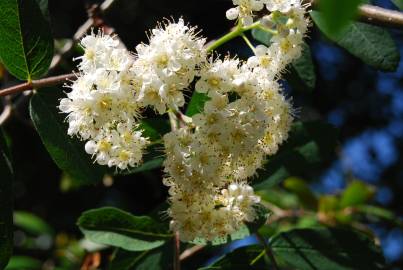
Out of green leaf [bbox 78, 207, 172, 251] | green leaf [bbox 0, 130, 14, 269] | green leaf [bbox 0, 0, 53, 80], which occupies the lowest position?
green leaf [bbox 78, 207, 172, 251]

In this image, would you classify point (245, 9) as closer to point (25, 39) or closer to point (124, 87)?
point (124, 87)

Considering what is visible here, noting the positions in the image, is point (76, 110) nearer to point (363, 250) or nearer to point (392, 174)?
point (363, 250)

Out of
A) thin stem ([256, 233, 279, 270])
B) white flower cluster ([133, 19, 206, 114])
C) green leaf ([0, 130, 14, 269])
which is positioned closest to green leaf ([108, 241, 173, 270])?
thin stem ([256, 233, 279, 270])

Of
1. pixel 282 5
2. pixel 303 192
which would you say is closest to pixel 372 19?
pixel 282 5

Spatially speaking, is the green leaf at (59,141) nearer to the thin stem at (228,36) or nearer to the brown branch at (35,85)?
the brown branch at (35,85)

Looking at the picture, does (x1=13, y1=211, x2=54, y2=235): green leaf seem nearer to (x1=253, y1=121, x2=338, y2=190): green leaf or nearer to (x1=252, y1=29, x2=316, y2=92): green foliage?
(x1=253, y1=121, x2=338, y2=190): green leaf

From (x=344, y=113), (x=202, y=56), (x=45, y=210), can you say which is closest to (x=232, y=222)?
(x=202, y=56)
